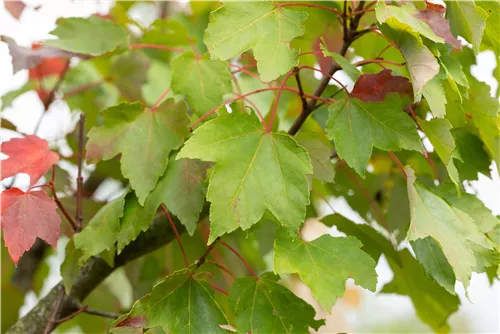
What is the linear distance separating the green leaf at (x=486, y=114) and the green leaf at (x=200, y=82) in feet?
1.02

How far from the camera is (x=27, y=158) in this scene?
73 cm

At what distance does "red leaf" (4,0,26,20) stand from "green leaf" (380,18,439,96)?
26.0 inches

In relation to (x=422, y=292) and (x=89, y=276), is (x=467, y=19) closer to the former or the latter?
(x=422, y=292)

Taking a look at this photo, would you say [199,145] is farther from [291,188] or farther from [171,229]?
[171,229]

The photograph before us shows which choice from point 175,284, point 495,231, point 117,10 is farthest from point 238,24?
point 117,10

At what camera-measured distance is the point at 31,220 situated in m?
0.65

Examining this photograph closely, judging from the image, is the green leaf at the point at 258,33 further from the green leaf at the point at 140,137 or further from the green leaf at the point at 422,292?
the green leaf at the point at 422,292

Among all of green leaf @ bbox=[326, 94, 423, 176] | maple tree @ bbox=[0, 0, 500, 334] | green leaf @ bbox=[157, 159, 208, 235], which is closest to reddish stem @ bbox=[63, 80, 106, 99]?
maple tree @ bbox=[0, 0, 500, 334]

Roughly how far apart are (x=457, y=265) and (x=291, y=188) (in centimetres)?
19

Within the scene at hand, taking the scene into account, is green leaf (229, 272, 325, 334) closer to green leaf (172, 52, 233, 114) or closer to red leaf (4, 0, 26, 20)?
green leaf (172, 52, 233, 114)

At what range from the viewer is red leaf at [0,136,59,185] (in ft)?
2.32

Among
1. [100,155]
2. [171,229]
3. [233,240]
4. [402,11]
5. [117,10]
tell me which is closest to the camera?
[402,11]

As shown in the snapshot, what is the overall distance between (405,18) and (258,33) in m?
0.15

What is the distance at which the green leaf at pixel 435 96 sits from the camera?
60 cm
